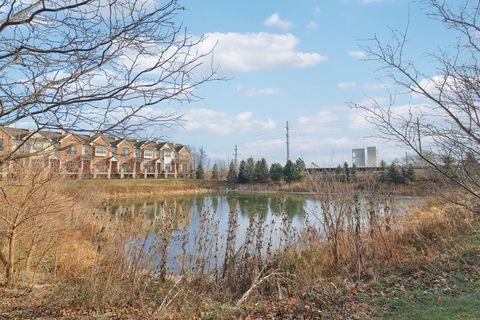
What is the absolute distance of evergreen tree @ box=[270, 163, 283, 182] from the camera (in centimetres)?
4367

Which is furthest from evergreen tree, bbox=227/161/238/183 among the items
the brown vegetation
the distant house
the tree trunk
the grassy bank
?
the tree trunk

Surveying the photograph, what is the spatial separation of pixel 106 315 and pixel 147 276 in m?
2.08

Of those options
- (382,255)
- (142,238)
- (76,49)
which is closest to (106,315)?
(142,238)

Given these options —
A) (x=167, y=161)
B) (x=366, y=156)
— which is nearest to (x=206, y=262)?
(x=366, y=156)

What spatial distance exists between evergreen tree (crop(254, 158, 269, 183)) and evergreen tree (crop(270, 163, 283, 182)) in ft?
4.61

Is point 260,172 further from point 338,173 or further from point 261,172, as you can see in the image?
point 338,173

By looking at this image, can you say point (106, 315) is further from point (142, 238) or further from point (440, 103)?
point (440, 103)

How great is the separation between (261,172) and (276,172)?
297 centimetres

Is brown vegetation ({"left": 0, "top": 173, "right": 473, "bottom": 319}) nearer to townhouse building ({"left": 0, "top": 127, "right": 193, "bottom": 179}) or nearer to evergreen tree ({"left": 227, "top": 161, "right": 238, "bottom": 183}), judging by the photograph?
townhouse building ({"left": 0, "top": 127, "right": 193, "bottom": 179})

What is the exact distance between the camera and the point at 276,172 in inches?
1735

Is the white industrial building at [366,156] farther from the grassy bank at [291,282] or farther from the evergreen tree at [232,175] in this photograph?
the evergreen tree at [232,175]

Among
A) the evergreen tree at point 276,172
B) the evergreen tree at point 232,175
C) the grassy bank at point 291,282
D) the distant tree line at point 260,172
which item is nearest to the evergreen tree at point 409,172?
the grassy bank at point 291,282

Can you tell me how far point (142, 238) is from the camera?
22.8 feet

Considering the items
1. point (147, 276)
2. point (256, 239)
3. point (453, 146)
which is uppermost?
point (453, 146)
